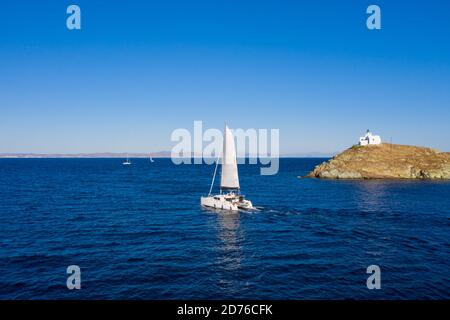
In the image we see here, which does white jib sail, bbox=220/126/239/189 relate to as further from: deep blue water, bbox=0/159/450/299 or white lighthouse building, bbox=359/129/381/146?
white lighthouse building, bbox=359/129/381/146

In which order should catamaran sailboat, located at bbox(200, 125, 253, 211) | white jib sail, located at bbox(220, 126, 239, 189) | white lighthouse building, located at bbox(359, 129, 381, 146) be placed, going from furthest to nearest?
white lighthouse building, located at bbox(359, 129, 381, 146) → white jib sail, located at bbox(220, 126, 239, 189) → catamaran sailboat, located at bbox(200, 125, 253, 211)

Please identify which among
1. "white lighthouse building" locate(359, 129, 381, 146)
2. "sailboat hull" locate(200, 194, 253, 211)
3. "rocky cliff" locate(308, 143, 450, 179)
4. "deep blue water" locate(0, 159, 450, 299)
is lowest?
"deep blue water" locate(0, 159, 450, 299)

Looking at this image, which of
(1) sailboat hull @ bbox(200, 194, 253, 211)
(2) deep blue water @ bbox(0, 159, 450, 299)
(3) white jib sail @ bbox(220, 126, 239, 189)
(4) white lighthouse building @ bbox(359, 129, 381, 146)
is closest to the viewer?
(2) deep blue water @ bbox(0, 159, 450, 299)

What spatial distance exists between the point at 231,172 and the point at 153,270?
40.0m

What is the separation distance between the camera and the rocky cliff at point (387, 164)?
132m

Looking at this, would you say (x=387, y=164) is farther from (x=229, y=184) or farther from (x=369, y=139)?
(x=229, y=184)

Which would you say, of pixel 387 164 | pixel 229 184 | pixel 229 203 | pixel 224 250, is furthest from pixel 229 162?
pixel 387 164

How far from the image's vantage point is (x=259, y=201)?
78.1 m

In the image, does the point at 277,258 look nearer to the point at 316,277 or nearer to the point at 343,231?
the point at 316,277

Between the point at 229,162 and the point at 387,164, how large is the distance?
301 feet

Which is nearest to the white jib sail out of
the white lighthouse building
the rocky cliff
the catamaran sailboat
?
the catamaran sailboat

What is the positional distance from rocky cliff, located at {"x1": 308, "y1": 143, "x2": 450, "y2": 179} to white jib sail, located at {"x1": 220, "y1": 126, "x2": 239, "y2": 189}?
7772 centimetres

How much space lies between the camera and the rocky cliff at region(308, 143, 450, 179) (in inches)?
5217
